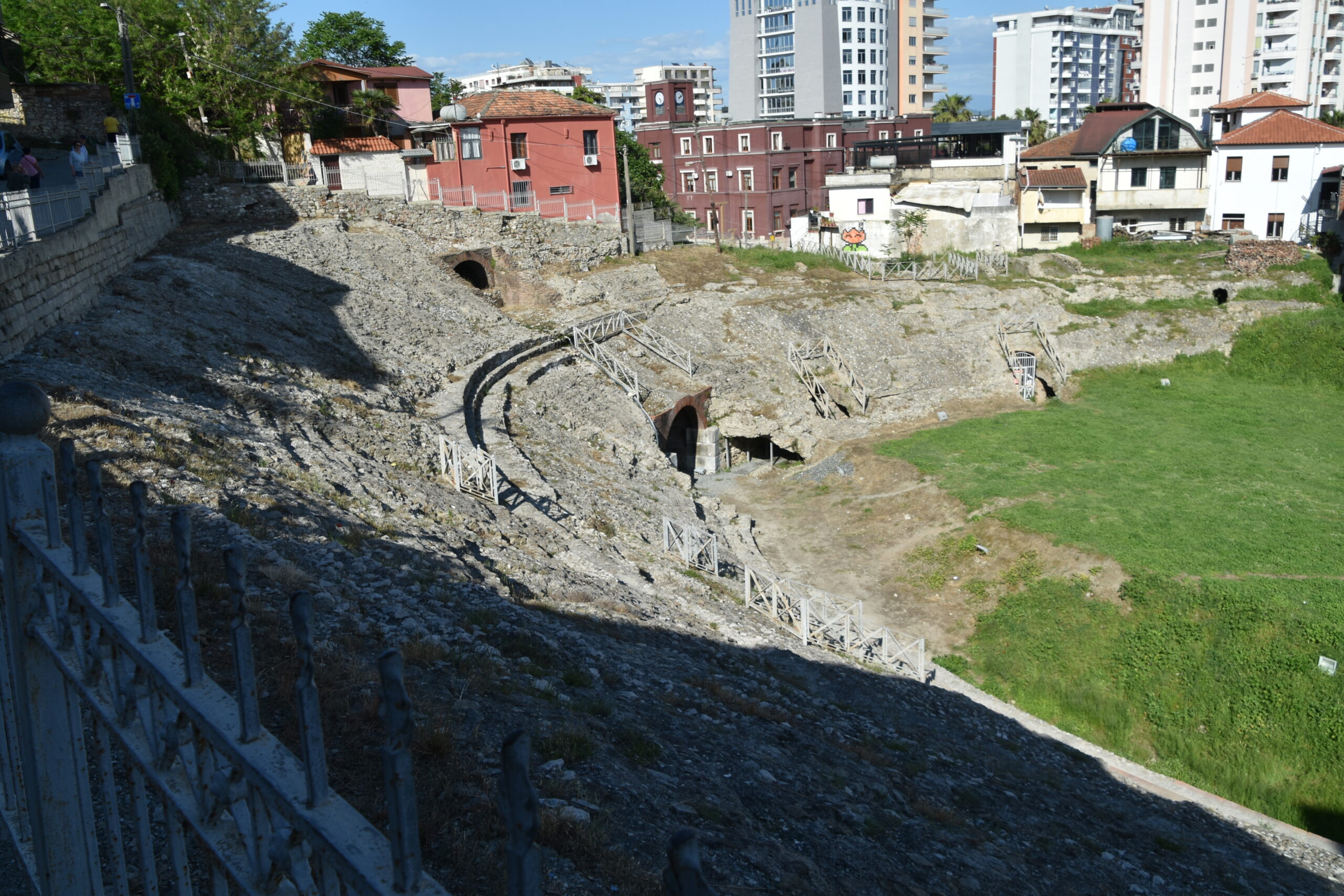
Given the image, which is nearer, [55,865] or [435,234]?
[55,865]

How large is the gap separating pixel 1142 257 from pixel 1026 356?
1252cm

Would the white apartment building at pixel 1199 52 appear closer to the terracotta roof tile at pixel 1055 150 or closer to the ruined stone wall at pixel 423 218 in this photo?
the terracotta roof tile at pixel 1055 150

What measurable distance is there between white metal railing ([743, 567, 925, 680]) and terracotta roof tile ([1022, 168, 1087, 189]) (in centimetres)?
3851

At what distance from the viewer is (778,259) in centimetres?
4759

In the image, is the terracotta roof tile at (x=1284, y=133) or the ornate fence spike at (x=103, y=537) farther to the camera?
the terracotta roof tile at (x=1284, y=133)

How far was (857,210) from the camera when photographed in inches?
2261

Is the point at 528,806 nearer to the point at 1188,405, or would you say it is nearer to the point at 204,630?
the point at 204,630

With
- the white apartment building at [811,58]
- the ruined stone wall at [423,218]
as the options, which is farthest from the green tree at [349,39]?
the white apartment building at [811,58]

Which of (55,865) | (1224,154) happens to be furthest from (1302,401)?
(55,865)

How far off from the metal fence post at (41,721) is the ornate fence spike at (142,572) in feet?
2.34

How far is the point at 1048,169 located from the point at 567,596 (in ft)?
160

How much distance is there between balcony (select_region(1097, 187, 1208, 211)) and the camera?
5259cm

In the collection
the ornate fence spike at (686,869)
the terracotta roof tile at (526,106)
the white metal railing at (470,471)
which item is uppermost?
the terracotta roof tile at (526,106)

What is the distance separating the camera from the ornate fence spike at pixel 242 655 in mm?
3074
